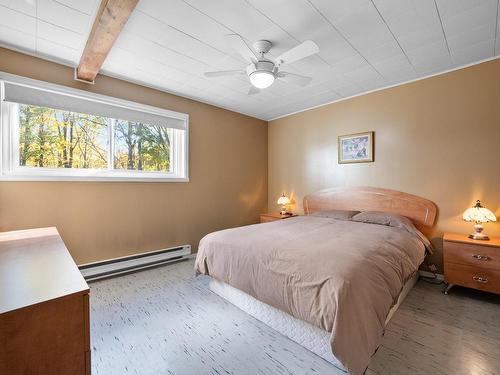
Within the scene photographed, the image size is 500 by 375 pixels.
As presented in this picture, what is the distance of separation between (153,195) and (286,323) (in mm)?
2475

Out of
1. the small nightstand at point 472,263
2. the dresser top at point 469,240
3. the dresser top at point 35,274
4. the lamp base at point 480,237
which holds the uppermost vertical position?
the dresser top at point 35,274

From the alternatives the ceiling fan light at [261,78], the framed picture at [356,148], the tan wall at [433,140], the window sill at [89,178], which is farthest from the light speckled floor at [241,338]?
the ceiling fan light at [261,78]

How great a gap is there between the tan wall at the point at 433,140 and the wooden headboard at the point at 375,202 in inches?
3.7

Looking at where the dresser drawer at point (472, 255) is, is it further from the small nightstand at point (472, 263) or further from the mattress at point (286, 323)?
the mattress at point (286, 323)

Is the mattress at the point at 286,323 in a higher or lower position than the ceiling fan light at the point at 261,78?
lower

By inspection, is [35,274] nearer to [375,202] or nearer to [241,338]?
[241,338]

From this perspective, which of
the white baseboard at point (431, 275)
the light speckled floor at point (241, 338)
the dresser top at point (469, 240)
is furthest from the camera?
the white baseboard at point (431, 275)

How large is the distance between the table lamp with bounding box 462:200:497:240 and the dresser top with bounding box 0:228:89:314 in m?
3.41

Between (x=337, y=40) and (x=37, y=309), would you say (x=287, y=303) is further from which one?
(x=337, y=40)

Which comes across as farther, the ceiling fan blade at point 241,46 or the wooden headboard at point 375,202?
the wooden headboard at point 375,202

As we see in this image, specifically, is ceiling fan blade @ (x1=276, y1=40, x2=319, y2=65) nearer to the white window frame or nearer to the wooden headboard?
the white window frame

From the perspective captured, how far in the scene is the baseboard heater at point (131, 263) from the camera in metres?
2.78

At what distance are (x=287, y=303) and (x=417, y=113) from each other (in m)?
3.06

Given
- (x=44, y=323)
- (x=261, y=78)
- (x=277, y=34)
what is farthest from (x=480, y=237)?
(x=44, y=323)
